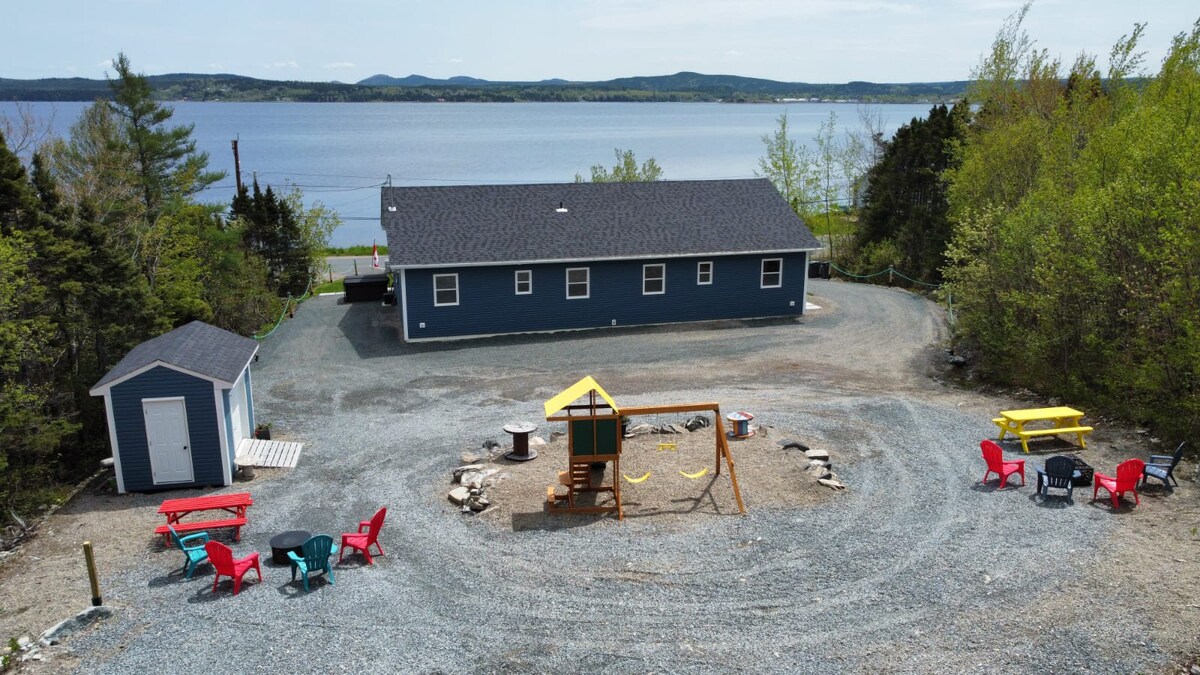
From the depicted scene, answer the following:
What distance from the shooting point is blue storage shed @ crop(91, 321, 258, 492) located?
50.6ft

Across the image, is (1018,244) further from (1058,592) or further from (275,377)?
(275,377)

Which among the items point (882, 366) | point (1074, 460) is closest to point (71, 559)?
point (1074, 460)

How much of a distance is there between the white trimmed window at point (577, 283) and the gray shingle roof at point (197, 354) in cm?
1157

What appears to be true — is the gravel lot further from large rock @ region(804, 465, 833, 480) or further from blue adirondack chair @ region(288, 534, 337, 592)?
large rock @ region(804, 465, 833, 480)

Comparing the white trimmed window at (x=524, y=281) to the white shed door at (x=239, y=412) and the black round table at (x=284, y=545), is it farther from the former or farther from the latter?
the black round table at (x=284, y=545)

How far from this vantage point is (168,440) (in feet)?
51.8

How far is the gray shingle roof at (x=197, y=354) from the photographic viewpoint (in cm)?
1557

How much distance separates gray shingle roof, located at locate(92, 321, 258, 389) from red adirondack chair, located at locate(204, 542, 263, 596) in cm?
505

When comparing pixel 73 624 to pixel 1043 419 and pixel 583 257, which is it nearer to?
pixel 1043 419

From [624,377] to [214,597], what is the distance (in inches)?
521

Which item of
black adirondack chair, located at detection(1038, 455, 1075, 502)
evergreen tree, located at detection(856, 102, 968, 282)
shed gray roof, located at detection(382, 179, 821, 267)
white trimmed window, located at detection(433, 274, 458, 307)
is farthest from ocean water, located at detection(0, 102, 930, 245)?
black adirondack chair, located at detection(1038, 455, 1075, 502)

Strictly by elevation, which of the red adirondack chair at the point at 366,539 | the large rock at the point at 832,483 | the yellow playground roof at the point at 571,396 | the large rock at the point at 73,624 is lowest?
the large rock at the point at 832,483

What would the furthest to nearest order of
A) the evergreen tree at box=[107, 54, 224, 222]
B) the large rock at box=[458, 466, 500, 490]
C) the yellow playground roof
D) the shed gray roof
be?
the evergreen tree at box=[107, 54, 224, 222] → the shed gray roof → the large rock at box=[458, 466, 500, 490] → the yellow playground roof

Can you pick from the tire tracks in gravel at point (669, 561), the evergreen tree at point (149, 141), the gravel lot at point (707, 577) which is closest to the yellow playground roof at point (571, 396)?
the gravel lot at point (707, 577)
